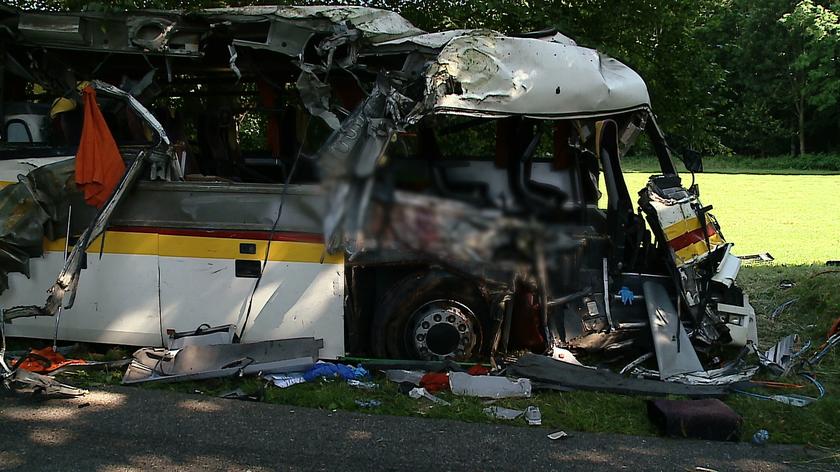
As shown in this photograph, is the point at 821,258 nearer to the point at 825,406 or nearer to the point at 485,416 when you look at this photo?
the point at 825,406

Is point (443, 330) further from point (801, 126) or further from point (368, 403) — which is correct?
point (801, 126)

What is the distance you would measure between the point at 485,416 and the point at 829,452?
2.15m

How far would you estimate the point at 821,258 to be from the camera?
12.2m

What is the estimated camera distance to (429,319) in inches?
250

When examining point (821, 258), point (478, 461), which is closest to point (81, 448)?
point (478, 461)

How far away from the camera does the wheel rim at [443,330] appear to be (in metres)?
6.33

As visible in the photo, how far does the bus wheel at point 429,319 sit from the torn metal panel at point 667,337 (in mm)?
1359

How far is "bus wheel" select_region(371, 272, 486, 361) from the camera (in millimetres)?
6289

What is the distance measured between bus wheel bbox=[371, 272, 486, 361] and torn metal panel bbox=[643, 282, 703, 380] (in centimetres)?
136

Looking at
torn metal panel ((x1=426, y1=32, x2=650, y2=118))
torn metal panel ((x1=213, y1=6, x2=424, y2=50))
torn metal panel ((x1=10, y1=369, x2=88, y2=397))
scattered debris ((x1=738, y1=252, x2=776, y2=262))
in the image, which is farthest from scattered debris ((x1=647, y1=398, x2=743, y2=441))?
scattered debris ((x1=738, y1=252, x2=776, y2=262))

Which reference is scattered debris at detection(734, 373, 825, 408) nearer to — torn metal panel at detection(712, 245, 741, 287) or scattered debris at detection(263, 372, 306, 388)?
torn metal panel at detection(712, 245, 741, 287)

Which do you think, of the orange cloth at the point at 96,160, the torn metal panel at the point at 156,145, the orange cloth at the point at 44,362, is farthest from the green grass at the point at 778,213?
Result: the orange cloth at the point at 44,362

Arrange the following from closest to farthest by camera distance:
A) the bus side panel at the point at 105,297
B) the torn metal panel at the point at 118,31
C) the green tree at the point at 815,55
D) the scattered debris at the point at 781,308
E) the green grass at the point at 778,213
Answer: the bus side panel at the point at 105,297
the torn metal panel at the point at 118,31
the scattered debris at the point at 781,308
the green grass at the point at 778,213
the green tree at the point at 815,55

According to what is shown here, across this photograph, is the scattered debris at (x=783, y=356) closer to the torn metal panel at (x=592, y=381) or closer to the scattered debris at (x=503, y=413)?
the torn metal panel at (x=592, y=381)
